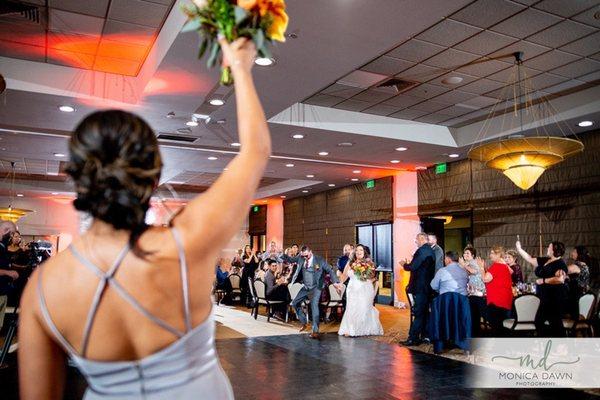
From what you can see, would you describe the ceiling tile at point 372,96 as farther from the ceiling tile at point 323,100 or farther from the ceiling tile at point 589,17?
the ceiling tile at point 589,17

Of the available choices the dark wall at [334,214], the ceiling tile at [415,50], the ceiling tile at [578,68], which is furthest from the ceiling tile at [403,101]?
the dark wall at [334,214]

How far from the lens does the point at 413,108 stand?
8.25 meters

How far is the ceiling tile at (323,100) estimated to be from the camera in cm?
769

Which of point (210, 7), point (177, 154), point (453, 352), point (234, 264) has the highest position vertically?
point (177, 154)

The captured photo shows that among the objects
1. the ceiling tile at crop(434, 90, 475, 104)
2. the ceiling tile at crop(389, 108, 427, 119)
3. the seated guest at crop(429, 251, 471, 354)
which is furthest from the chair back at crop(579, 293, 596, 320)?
the ceiling tile at crop(389, 108, 427, 119)

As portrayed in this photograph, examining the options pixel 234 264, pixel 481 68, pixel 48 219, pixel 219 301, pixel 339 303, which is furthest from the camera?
pixel 48 219

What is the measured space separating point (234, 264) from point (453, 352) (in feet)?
26.2

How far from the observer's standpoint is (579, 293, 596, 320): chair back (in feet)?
20.3

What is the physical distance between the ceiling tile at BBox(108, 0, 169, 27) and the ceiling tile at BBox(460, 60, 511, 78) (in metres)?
3.93

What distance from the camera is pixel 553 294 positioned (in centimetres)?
598

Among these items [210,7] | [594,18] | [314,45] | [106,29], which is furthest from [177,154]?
[210,7]

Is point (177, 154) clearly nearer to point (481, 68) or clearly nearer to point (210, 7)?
point (481, 68)

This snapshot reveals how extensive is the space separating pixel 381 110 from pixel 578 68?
304cm

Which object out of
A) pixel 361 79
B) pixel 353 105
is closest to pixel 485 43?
pixel 361 79
